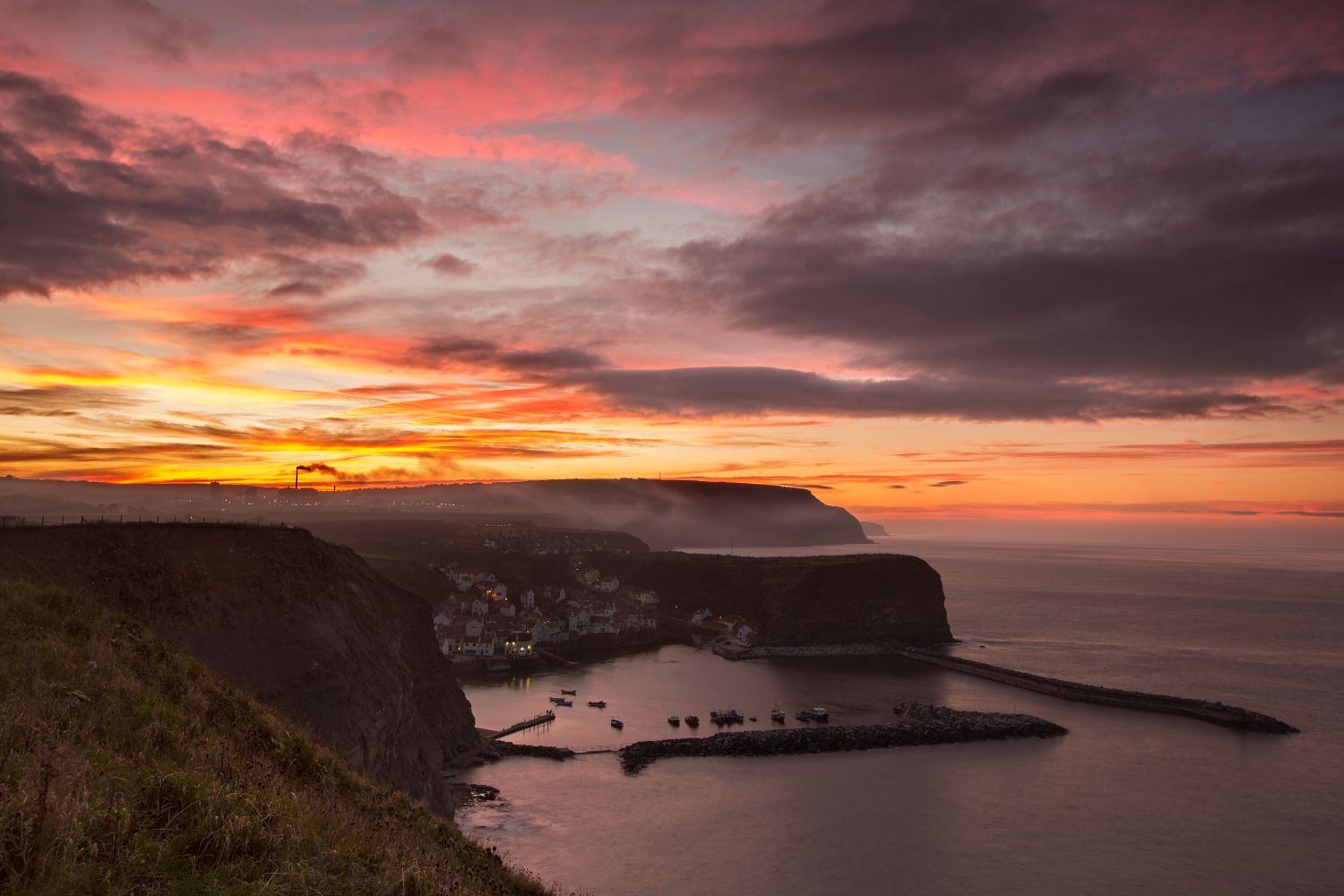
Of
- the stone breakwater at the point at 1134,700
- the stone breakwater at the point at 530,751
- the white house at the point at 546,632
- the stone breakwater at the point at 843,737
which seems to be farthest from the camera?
the white house at the point at 546,632

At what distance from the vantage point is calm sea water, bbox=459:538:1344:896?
48.2m

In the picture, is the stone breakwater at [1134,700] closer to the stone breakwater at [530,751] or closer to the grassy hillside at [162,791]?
the stone breakwater at [530,751]

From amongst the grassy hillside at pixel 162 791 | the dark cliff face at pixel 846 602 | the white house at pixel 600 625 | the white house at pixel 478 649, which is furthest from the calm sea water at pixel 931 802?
the white house at pixel 600 625

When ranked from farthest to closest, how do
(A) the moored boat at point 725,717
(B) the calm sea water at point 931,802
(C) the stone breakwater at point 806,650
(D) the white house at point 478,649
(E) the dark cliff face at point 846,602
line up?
(E) the dark cliff face at point 846,602 < (C) the stone breakwater at point 806,650 < (D) the white house at point 478,649 < (A) the moored boat at point 725,717 < (B) the calm sea water at point 931,802

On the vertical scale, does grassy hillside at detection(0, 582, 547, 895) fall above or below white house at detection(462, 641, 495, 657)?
above

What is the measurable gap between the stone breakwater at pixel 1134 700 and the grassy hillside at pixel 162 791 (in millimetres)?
94346

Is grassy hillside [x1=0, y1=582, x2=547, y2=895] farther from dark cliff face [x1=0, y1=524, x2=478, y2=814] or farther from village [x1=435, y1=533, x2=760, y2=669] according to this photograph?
village [x1=435, y1=533, x2=760, y2=669]

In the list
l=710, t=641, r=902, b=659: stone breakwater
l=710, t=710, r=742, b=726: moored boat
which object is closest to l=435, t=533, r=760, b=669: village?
l=710, t=641, r=902, b=659: stone breakwater

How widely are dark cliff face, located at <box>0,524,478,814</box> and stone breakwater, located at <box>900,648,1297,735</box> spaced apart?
82148mm

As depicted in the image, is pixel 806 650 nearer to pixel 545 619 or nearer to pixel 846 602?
pixel 846 602

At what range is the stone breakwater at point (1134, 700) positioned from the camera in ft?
276

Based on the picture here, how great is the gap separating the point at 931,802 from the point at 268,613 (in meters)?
50.3

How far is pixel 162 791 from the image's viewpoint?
1153 centimetres

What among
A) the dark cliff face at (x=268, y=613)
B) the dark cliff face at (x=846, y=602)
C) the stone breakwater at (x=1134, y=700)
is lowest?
the stone breakwater at (x=1134, y=700)
